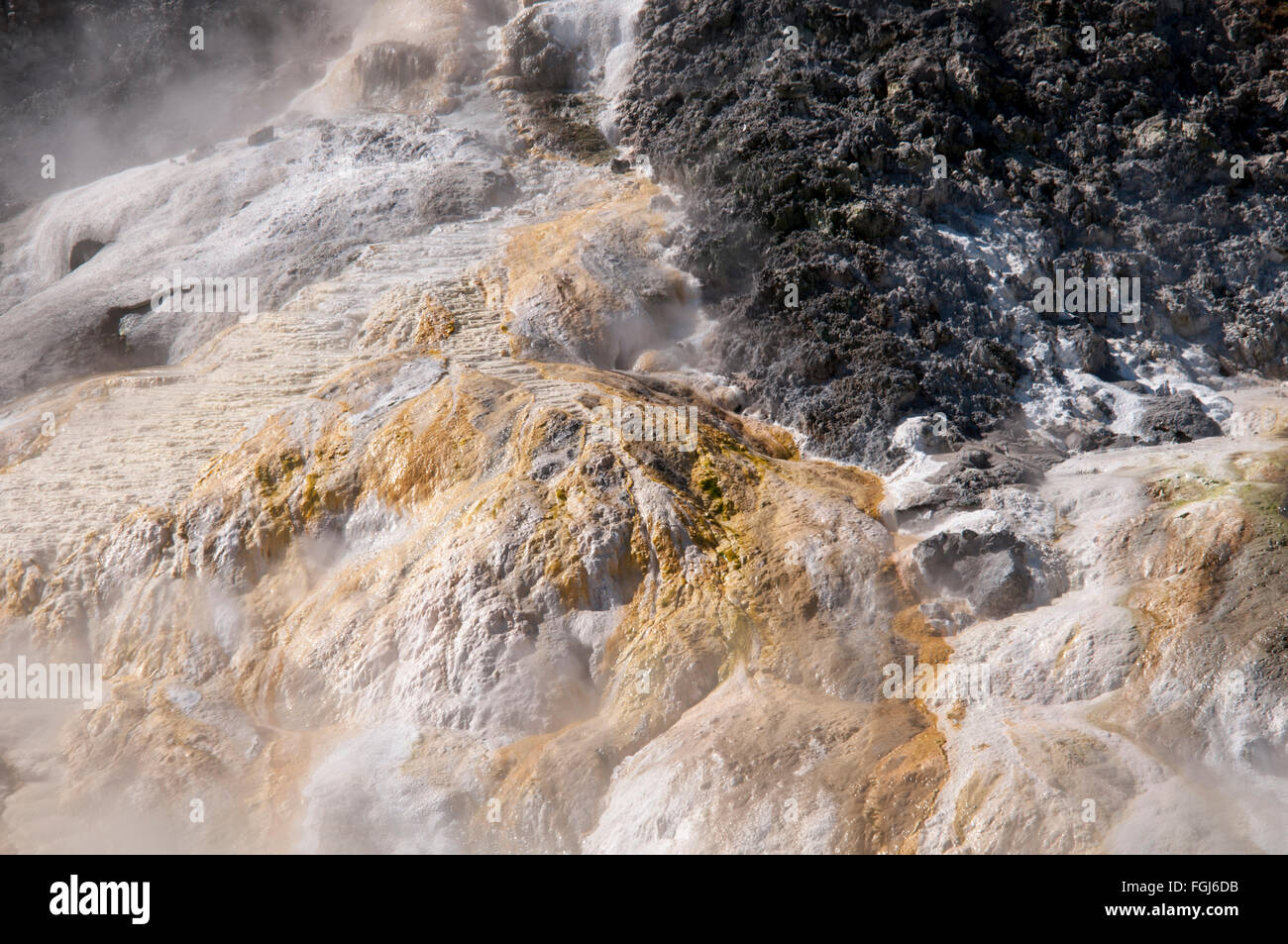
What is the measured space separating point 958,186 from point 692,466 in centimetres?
602

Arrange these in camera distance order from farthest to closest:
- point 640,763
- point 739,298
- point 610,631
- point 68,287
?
point 68,287, point 739,298, point 610,631, point 640,763

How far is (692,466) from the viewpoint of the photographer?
952cm

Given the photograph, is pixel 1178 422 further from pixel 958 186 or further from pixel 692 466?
pixel 692 466

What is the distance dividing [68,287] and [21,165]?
6.76 meters

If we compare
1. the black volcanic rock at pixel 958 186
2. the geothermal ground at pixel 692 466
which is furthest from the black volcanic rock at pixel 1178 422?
the black volcanic rock at pixel 958 186

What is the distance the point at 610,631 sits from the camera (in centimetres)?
841

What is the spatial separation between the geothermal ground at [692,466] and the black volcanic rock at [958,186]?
0.06m

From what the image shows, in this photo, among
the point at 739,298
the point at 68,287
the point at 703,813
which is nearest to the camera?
the point at 703,813

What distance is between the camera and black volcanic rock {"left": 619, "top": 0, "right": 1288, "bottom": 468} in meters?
11.4

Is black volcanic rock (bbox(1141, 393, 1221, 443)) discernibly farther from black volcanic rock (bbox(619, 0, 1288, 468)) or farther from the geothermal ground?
black volcanic rock (bbox(619, 0, 1288, 468))

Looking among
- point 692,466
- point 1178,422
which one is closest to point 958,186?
point 1178,422

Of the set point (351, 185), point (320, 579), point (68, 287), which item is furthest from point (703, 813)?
point (68, 287)

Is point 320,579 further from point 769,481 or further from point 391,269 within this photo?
point 391,269

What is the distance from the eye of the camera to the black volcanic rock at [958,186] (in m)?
11.4
